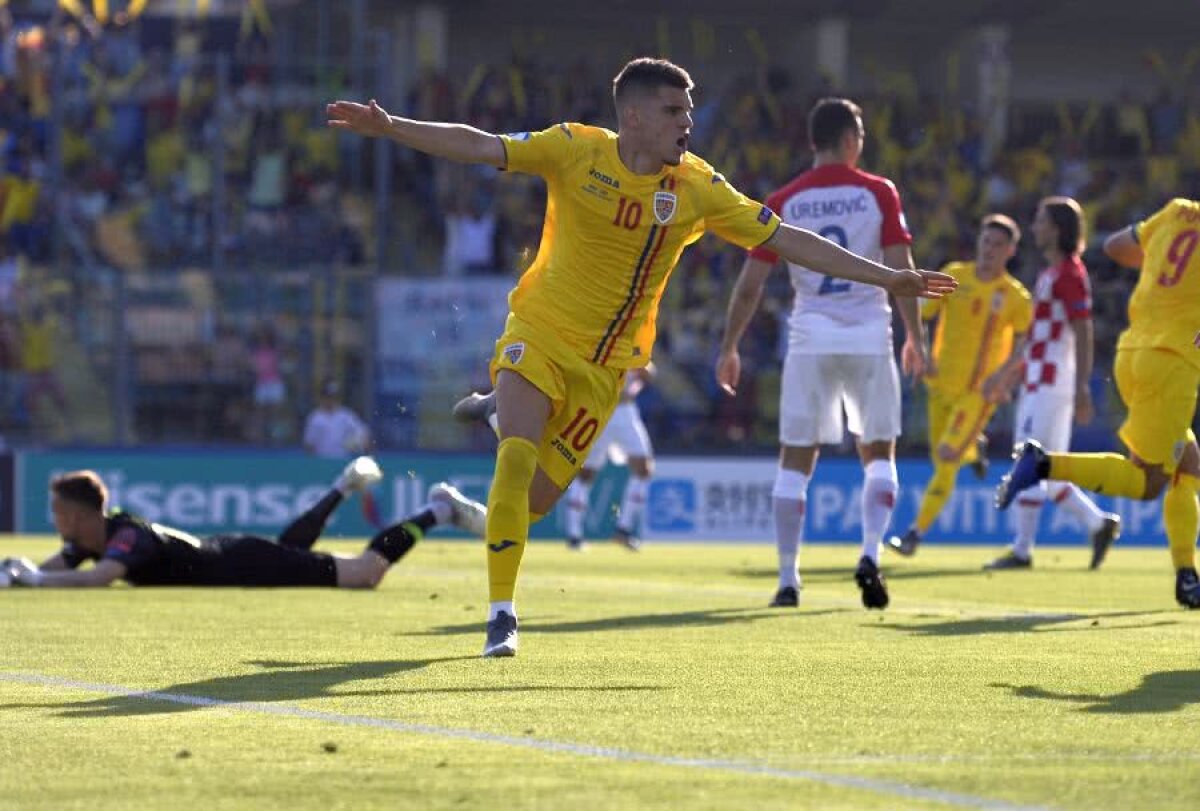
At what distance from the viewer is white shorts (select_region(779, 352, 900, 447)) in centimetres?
1177

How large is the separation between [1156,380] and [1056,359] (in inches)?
223

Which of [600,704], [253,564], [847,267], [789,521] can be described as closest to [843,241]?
[789,521]

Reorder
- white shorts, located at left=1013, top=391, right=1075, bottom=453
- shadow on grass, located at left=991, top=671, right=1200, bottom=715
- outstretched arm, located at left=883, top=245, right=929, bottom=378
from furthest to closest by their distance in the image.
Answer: white shorts, located at left=1013, top=391, right=1075, bottom=453 < outstretched arm, located at left=883, top=245, right=929, bottom=378 < shadow on grass, located at left=991, top=671, right=1200, bottom=715

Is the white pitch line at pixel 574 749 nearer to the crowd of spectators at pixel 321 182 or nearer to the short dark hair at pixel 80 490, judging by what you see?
the short dark hair at pixel 80 490

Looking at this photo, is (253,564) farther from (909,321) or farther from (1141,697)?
(1141,697)

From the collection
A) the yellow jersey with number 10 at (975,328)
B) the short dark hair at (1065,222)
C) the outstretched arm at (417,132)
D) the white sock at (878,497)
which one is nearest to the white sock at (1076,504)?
the yellow jersey with number 10 at (975,328)

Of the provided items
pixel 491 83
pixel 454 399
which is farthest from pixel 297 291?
pixel 491 83

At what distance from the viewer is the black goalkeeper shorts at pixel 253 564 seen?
12.5 metres

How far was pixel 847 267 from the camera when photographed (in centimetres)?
838

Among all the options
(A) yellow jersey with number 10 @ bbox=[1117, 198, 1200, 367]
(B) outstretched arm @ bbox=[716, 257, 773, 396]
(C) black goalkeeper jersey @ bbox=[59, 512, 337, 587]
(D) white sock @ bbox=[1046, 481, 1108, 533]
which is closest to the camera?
(A) yellow jersey with number 10 @ bbox=[1117, 198, 1200, 367]

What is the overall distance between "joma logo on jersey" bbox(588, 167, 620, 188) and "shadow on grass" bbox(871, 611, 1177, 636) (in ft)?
8.22

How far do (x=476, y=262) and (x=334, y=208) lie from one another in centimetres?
198

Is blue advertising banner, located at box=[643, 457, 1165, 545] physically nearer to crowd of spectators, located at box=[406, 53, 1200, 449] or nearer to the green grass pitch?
crowd of spectators, located at box=[406, 53, 1200, 449]

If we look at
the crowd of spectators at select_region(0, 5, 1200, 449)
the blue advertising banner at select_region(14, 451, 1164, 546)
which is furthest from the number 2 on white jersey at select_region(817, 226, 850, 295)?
the blue advertising banner at select_region(14, 451, 1164, 546)
